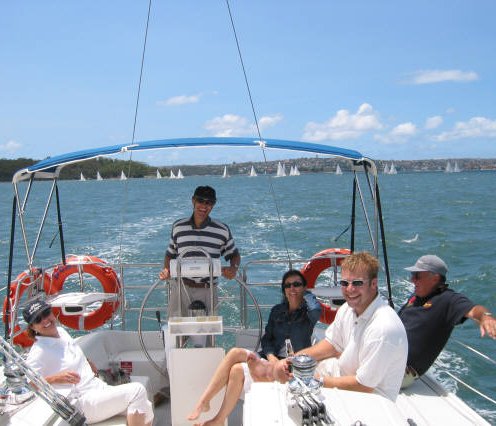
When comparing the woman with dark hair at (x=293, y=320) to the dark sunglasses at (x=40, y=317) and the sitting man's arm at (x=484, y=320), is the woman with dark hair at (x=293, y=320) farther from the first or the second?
the dark sunglasses at (x=40, y=317)

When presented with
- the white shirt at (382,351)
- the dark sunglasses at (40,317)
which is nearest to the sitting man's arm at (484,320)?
the white shirt at (382,351)

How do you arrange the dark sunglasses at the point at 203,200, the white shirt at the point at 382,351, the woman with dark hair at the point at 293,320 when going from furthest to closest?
the dark sunglasses at the point at 203,200, the woman with dark hair at the point at 293,320, the white shirt at the point at 382,351

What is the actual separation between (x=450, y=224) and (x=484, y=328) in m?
18.7

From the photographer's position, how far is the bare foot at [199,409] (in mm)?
2576

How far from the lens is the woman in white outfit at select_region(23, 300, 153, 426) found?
8.08 feet

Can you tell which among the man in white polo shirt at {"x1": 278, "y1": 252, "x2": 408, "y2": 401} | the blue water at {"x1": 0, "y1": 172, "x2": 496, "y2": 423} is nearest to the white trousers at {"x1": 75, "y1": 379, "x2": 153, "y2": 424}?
the man in white polo shirt at {"x1": 278, "y1": 252, "x2": 408, "y2": 401}

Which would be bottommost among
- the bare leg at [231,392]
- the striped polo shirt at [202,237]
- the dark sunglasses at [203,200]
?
the bare leg at [231,392]

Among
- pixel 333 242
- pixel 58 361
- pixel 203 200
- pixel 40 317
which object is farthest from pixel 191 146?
pixel 333 242

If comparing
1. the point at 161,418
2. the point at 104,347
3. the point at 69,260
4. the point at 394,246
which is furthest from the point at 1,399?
the point at 394,246

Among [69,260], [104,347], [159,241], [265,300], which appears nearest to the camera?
[104,347]

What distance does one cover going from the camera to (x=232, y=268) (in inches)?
134

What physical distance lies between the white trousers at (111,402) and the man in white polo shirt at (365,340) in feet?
2.17

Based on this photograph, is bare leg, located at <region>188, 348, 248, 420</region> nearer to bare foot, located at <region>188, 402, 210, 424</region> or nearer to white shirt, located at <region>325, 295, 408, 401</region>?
bare foot, located at <region>188, 402, 210, 424</region>

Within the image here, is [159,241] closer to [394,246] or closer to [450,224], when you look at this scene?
[394,246]
